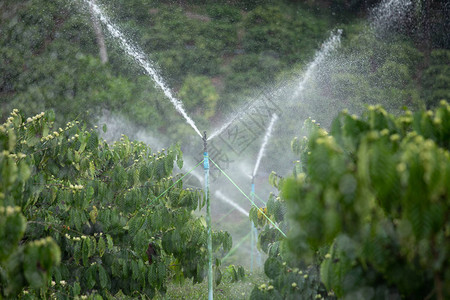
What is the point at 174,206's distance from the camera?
11.5 feet

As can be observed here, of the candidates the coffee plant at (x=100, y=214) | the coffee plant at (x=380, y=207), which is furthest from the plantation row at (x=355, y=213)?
the coffee plant at (x=100, y=214)

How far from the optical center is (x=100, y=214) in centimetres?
331

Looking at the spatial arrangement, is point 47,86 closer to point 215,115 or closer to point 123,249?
point 215,115

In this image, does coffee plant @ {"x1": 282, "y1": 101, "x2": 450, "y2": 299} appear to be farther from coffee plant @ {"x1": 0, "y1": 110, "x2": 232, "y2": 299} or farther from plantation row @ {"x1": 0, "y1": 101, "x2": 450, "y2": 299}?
coffee plant @ {"x1": 0, "y1": 110, "x2": 232, "y2": 299}

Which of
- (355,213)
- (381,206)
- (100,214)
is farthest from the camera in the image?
(100,214)

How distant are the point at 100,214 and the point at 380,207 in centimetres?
228

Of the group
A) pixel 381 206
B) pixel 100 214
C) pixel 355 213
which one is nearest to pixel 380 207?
pixel 381 206

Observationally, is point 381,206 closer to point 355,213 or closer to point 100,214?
point 355,213

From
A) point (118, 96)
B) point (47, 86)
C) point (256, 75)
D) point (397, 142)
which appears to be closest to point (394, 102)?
point (256, 75)

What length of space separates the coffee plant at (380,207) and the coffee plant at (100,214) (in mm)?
1475

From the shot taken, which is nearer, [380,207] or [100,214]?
[380,207]

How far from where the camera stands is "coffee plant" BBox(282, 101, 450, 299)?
1.24m

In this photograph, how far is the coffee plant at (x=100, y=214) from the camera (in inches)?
110

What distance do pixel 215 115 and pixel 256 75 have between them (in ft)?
5.24
